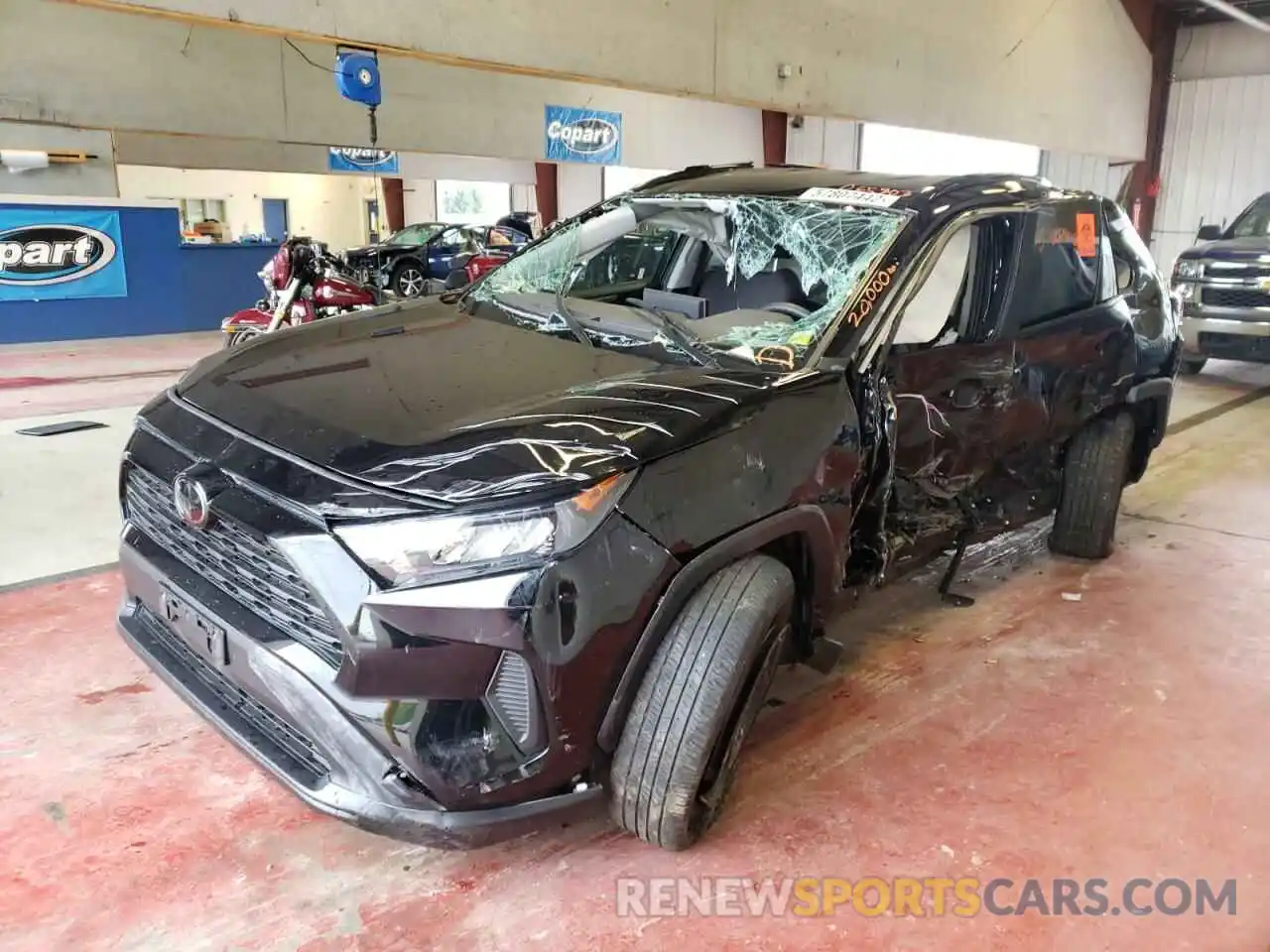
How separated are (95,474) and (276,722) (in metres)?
3.68

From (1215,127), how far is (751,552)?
54.3 ft

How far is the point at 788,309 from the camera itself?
9.14ft

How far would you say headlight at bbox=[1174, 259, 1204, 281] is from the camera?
28.5 ft

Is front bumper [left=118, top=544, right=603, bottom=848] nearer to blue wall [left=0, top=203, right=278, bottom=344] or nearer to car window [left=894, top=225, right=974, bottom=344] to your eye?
car window [left=894, top=225, right=974, bottom=344]

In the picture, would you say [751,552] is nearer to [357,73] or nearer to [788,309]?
[788,309]

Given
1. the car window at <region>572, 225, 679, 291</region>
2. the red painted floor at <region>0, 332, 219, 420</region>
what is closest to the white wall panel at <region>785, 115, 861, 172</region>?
the red painted floor at <region>0, 332, 219, 420</region>

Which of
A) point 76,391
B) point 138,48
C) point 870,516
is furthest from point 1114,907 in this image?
point 138,48

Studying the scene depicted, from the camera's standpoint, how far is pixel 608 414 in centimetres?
209

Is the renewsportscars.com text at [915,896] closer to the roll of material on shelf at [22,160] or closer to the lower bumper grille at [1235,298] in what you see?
the lower bumper grille at [1235,298]

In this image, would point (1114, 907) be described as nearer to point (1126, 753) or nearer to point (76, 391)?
point (1126, 753)

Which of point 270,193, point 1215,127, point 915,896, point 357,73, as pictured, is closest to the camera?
point 915,896

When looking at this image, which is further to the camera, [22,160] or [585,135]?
[585,135]

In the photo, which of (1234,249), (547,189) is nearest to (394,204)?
(547,189)

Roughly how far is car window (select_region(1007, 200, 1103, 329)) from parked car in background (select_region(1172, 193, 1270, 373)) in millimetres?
5560
